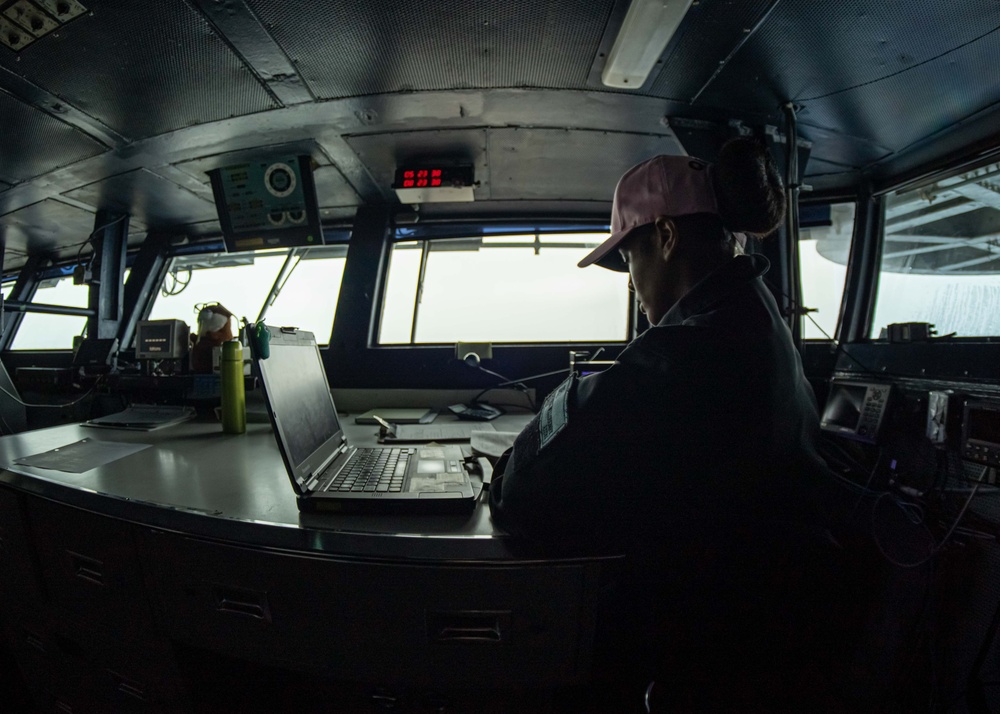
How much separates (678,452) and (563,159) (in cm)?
195

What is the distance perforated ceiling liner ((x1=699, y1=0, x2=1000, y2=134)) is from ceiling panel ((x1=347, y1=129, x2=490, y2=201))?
110cm

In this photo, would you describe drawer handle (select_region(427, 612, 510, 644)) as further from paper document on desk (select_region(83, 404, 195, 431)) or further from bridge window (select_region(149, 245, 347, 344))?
bridge window (select_region(149, 245, 347, 344))

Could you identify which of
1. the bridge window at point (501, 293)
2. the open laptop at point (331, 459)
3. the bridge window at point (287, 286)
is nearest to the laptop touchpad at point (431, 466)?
the open laptop at point (331, 459)

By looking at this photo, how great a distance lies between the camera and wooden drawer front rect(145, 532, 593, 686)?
2.19ft

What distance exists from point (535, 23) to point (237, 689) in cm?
217

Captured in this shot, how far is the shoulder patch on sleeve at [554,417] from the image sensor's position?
2.05 ft

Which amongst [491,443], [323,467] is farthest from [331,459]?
[491,443]

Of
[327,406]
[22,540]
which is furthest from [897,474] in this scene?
[22,540]

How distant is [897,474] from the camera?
1396 mm

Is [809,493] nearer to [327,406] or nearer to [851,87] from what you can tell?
[327,406]

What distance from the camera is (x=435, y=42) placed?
1385 millimetres

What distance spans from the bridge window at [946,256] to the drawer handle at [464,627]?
6.83ft

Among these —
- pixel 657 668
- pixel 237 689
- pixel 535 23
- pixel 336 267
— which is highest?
pixel 535 23

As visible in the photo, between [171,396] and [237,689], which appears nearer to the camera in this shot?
[237,689]
